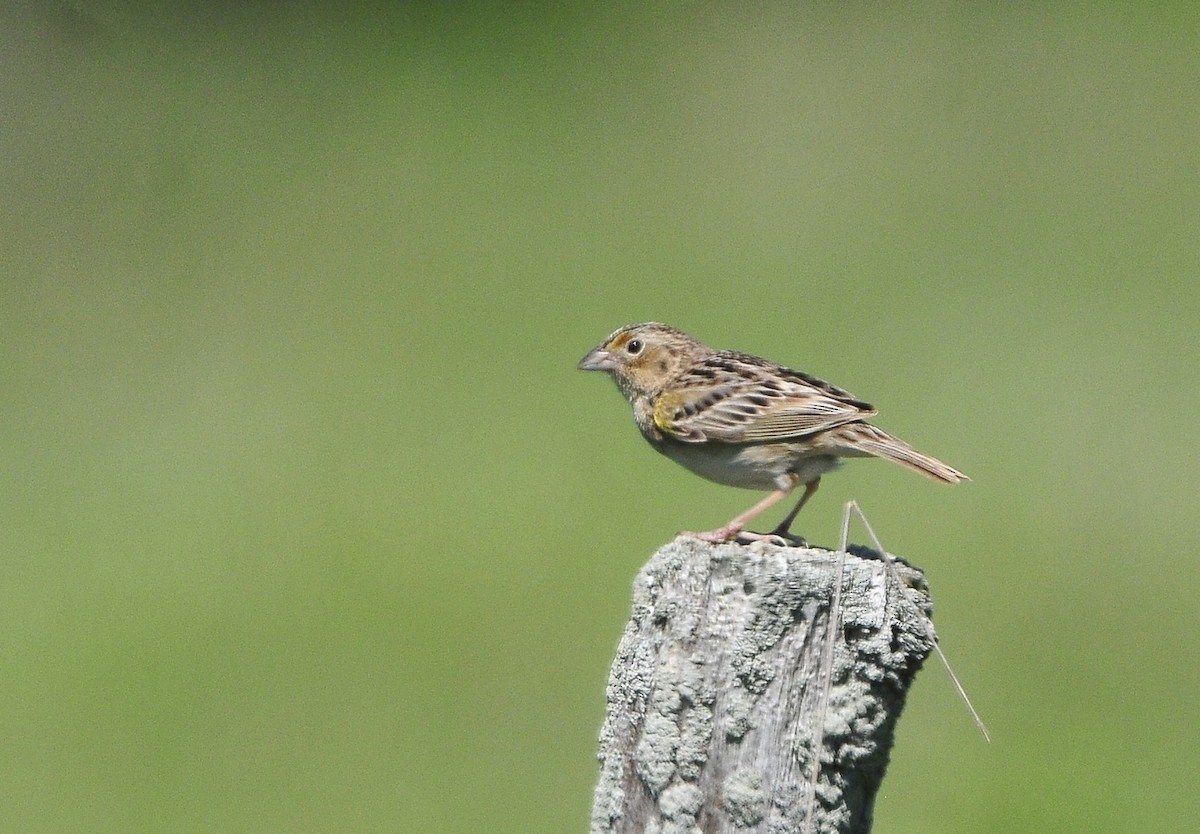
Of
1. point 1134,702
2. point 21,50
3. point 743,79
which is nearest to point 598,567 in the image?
point 1134,702

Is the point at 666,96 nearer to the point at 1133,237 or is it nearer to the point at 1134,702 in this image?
the point at 1133,237

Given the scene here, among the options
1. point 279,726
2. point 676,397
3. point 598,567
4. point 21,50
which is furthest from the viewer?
point 21,50

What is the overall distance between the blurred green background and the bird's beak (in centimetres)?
252

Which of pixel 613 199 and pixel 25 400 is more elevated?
pixel 613 199

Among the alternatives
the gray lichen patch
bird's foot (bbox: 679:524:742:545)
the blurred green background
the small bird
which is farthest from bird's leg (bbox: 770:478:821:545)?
the blurred green background

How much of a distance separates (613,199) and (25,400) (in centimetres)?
586

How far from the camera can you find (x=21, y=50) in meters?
17.6

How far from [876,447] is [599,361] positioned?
57.8 inches

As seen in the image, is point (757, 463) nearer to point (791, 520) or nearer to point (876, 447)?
point (791, 520)

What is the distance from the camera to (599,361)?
6500 mm

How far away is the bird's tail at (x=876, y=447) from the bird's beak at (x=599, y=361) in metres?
1.27

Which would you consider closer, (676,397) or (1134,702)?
(676,397)

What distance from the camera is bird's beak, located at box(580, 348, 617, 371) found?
645cm

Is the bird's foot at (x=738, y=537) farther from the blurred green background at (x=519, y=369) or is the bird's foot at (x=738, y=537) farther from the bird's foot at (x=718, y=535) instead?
the blurred green background at (x=519, y=369)
